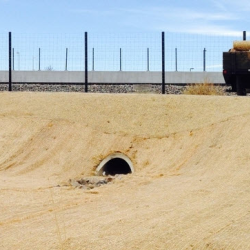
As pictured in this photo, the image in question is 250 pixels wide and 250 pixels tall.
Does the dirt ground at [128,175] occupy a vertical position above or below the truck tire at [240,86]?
below

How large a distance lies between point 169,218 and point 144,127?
8391mm

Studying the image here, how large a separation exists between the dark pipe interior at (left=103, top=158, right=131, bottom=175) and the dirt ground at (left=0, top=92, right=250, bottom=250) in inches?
18.1

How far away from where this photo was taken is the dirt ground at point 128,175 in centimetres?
931

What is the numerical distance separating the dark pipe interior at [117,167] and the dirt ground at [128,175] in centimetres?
46

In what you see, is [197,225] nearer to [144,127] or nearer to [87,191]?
[87,191]

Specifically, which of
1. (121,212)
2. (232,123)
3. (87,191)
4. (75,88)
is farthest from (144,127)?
(75,88)

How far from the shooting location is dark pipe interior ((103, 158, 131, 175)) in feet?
58.0

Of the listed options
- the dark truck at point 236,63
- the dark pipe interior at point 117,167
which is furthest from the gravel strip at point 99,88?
the dark pipe interior at point 117,167

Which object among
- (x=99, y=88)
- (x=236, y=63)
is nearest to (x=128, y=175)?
(x=236, y=63)

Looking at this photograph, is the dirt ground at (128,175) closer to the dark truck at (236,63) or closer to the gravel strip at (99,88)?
the dark truck at (236,63)

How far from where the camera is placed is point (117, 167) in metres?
18.2

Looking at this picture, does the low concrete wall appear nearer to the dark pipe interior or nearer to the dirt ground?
the dirt ground

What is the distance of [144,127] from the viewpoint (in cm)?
1844

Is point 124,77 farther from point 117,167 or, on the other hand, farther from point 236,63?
point 117,167
